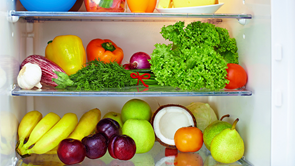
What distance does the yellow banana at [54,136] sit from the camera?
1.29m

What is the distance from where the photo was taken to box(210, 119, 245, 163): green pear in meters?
1.22

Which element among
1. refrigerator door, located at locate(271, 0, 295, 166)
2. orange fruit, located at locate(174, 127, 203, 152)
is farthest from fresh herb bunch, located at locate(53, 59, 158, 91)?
refrigerator door, located at locate(271, 0, 295, 166)

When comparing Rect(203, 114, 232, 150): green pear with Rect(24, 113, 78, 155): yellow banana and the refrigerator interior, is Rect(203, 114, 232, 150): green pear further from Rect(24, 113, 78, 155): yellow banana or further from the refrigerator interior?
Rect(24, 113, 78, 155): yellow banana

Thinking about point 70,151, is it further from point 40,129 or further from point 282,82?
point 282,82

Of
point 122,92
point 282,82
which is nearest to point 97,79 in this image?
point 122,92

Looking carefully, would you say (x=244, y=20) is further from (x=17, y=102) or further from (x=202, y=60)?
(x=17, y=102)

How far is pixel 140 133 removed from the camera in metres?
1.38

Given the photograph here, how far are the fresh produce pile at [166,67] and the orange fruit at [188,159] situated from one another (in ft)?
1.25

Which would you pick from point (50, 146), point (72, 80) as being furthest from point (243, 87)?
point (50, 146)

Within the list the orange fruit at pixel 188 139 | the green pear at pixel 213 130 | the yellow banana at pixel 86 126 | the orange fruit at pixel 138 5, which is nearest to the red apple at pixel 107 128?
the yellow banana at pixel 86 126

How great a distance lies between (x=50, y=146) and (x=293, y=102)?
45.1 inches

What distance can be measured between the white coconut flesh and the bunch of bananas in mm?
394

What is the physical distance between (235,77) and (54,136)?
0.95 m

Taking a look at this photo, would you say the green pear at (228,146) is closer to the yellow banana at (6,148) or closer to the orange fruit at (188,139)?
the orange fruit at (188,139)
